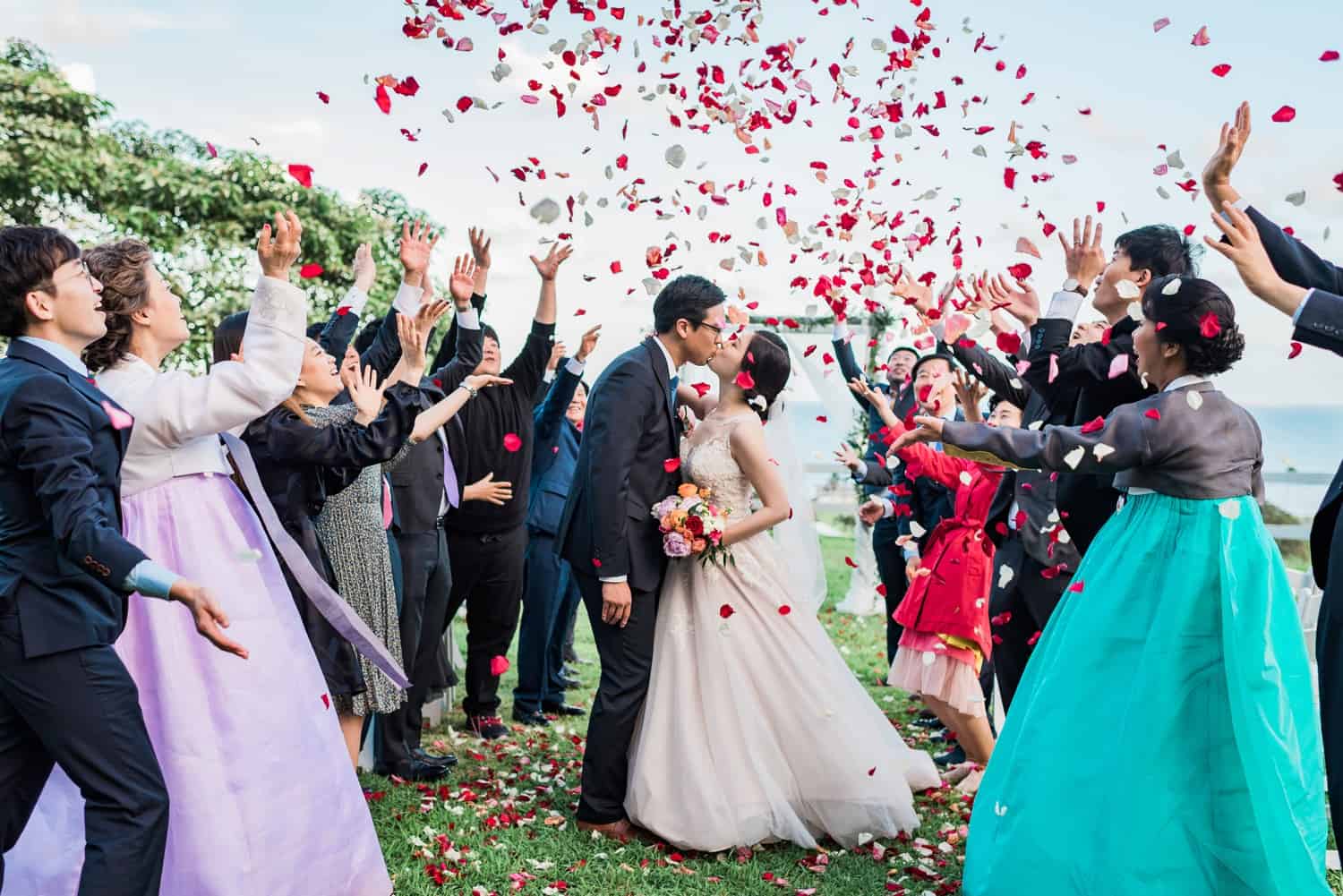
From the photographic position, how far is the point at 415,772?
4.93 m

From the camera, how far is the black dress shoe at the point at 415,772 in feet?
16.1

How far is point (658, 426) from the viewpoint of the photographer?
4.29 meters

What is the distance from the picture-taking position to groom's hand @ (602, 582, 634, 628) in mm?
4125

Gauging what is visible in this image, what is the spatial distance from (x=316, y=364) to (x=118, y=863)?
6.51 feet

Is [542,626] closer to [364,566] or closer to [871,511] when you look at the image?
[871,511]

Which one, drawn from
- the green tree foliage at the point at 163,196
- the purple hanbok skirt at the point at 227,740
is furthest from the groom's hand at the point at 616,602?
the green tree foliage at the point at 163,196

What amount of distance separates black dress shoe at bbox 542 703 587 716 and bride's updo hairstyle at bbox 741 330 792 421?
2.77 meters

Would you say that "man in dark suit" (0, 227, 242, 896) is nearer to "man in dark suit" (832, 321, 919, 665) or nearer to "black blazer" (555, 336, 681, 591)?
"black blazer" (555, 336, 681, 591)

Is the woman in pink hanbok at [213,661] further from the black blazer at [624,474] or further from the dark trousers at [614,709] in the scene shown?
the black blazer at [624,474]

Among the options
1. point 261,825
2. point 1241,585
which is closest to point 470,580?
point 261,825

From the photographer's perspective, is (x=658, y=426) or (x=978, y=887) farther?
(x=658, y=426)

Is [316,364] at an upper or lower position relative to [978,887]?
upper

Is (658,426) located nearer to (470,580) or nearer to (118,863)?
(470,580)

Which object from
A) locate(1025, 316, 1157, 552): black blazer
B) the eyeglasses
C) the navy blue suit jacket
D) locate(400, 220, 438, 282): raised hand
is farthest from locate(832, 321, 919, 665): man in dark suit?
the eyeglasses
